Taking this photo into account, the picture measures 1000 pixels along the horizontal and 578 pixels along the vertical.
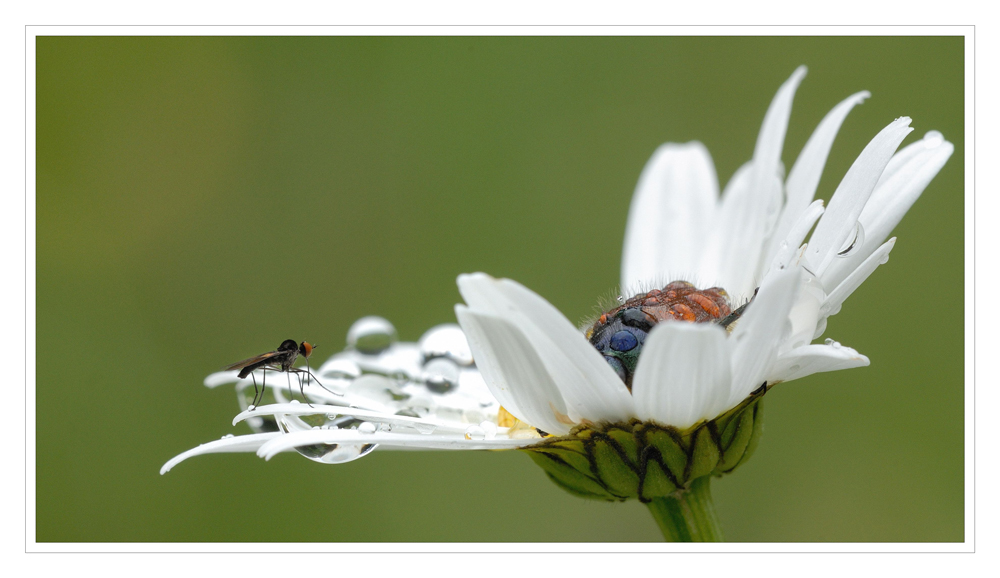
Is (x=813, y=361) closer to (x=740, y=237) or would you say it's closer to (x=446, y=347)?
(x=740, y=237)

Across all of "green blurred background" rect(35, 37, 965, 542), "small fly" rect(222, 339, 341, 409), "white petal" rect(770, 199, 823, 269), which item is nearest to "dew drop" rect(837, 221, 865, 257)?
"white petal" rect(770, 199, 823, 269)

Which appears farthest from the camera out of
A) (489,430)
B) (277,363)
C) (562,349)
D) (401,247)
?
(401,247)

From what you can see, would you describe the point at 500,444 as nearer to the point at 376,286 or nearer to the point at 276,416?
the point at 276,416

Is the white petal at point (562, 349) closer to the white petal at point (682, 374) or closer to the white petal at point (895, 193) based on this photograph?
the white petal at point (682, 374)

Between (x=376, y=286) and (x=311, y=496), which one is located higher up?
(x=376, y=286)

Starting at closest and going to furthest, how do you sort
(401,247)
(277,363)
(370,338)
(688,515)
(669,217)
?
(688,515)
(277,363)
(370,338)
(669,217)
(401,247)

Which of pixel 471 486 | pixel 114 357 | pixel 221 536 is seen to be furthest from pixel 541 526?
pixel 114 357

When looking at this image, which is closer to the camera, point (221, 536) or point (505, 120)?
point (221, 536)

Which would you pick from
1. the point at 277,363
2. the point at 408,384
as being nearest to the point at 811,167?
the point at 408,384
